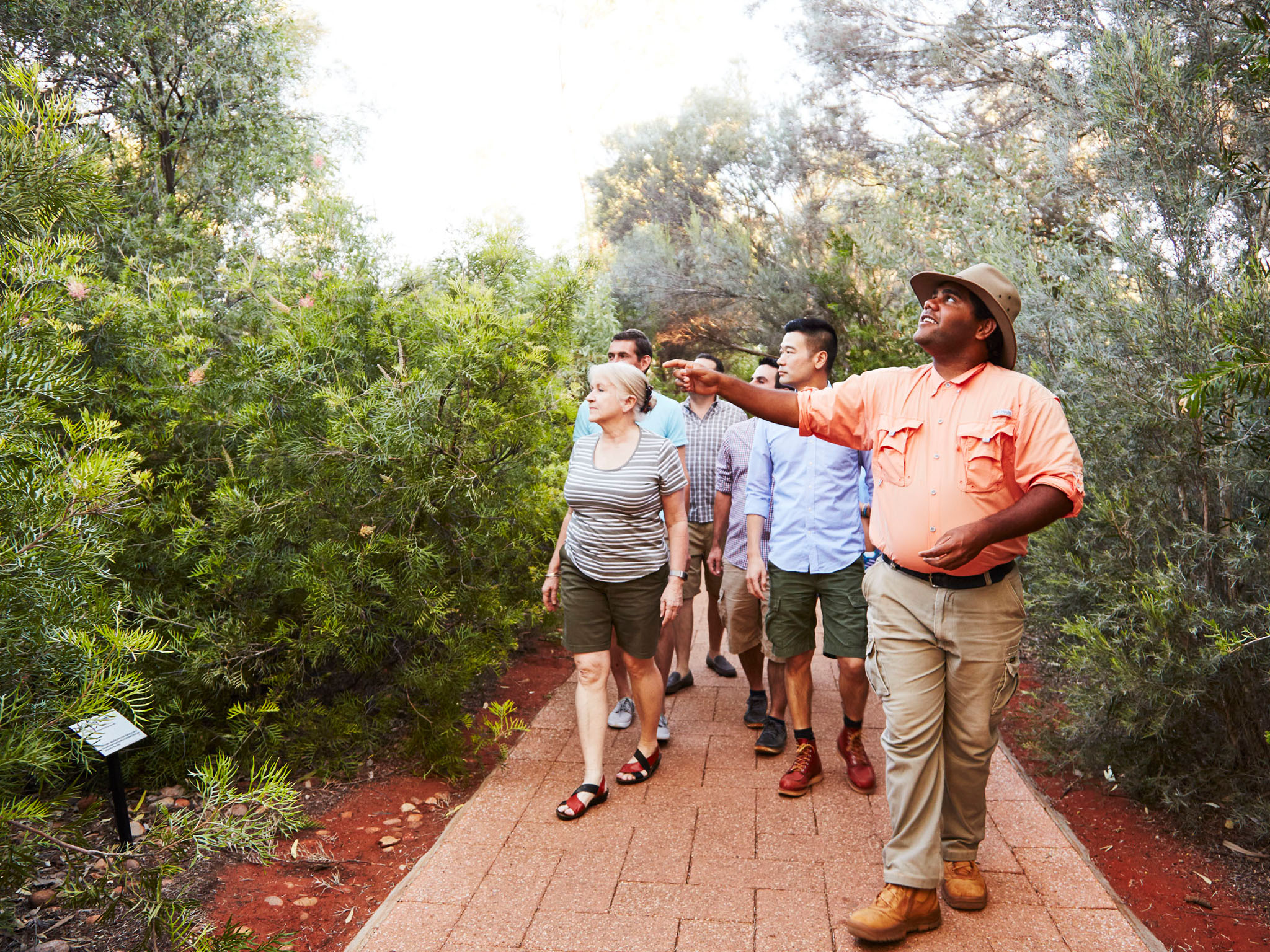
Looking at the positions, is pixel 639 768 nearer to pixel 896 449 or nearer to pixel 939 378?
pixel 896 449

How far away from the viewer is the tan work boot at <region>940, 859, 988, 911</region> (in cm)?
325

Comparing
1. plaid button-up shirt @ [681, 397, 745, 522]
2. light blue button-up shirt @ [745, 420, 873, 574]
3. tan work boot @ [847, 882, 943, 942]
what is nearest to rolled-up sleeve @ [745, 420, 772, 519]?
light blue button-up shirt @ [745, 420, 873, 574]

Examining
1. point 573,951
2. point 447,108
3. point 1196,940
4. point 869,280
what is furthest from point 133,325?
point 447,108

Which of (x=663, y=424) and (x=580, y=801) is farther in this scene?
(x=663, y=424)

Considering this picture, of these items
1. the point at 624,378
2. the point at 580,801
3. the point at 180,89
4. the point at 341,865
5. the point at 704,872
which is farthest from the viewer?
the point at 180,89

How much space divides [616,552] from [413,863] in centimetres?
161

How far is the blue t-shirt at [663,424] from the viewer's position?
514 centimetres

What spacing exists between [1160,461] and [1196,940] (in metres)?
2.01

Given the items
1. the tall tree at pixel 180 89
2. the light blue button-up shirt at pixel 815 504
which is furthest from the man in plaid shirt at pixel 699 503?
the tall tree at pixel 180 89

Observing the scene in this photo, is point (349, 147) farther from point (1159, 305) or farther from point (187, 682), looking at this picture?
point (1159, 305)

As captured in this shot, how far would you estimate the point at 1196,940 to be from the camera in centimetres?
316

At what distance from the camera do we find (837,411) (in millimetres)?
3402

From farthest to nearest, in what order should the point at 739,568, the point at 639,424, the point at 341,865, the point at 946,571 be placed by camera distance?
the point at 739,568 → the point at 639,424 → the point at 341,865 → the point at 946,571

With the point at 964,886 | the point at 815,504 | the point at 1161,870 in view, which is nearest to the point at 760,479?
the point at 815,504
